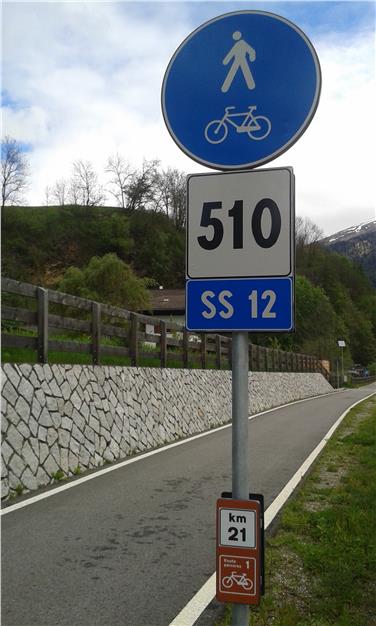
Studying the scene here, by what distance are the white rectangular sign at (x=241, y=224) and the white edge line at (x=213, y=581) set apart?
255 cm

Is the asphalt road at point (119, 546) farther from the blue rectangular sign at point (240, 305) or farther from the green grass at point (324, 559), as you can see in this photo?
the blue rectangular sign at point (240, 305)

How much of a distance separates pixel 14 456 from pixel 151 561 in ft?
9.88

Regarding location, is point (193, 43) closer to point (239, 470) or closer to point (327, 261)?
point (239, 470)

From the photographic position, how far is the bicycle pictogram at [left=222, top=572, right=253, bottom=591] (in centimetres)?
244

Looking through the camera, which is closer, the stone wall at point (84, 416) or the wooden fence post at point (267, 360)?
the stone wall at point (84, 416)

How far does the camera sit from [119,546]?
5.36 meters

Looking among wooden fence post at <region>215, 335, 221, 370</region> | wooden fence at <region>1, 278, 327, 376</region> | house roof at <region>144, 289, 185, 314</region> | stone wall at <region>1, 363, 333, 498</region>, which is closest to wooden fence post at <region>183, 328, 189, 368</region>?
wooden fence at <region>1, 278, 327, 376</region>

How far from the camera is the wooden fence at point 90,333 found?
28.8ft

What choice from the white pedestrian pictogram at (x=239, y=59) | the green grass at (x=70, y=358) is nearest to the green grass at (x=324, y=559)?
the white pedestrian pictogram at (x=239, y=59)

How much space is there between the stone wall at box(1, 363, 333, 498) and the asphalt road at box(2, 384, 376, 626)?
2.00 ft

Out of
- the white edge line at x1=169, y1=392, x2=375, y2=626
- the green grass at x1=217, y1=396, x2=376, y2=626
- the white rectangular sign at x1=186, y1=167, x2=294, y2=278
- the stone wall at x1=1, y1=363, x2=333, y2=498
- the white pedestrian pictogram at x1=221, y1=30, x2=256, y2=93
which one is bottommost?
the white edge line at x1=169, y1=392, x2=375, y2=626

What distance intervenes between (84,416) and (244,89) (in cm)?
772

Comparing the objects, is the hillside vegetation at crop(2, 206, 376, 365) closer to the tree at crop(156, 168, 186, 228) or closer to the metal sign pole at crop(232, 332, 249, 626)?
the tree at crop(156, 168, 186, 228)

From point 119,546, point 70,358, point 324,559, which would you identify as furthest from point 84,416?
point 324,559
